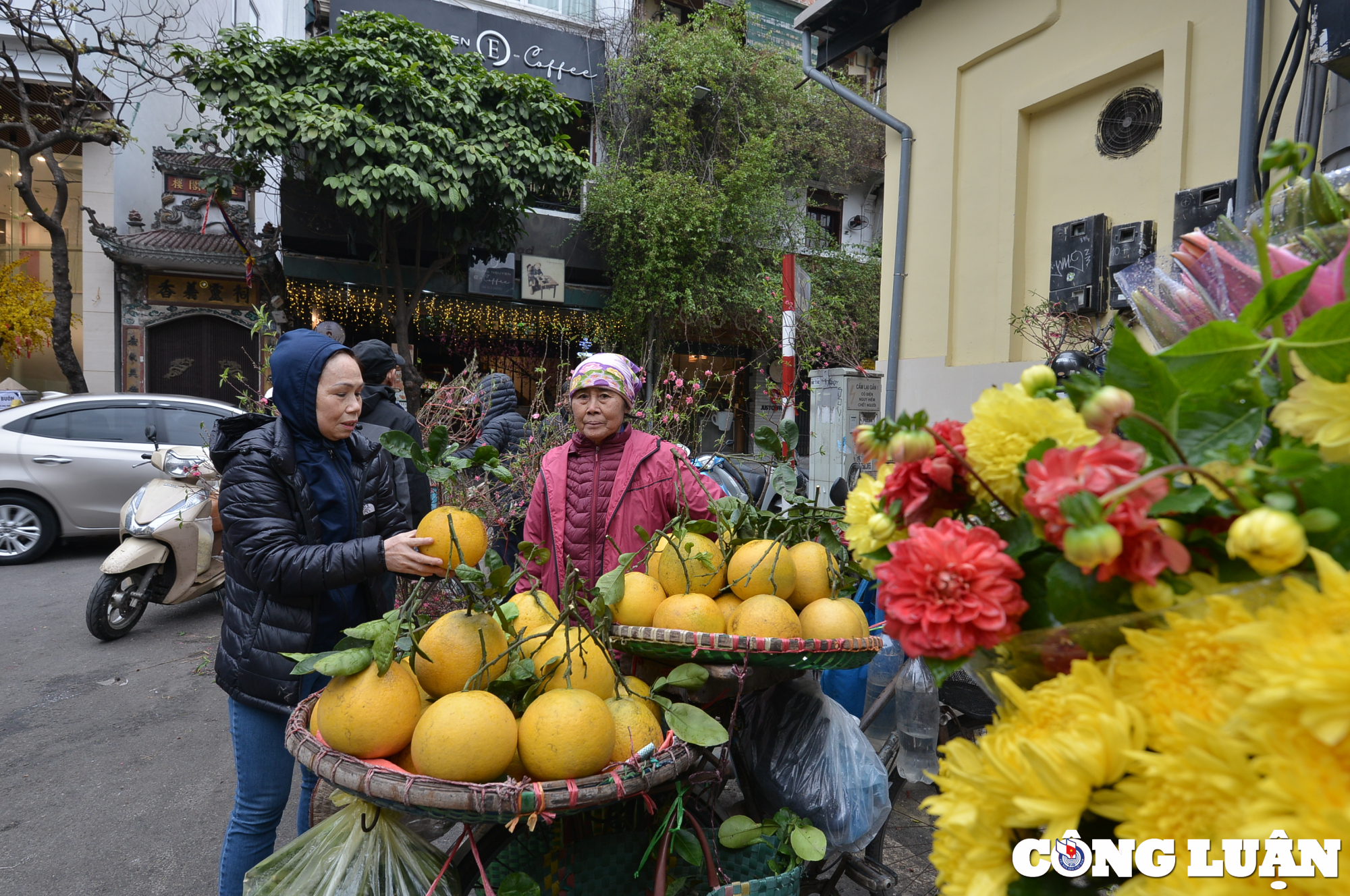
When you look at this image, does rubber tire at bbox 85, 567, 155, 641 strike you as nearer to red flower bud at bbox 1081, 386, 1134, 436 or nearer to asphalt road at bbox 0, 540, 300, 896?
asphalt road at bbox 0, 540, 300, 896

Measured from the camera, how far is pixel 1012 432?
0.65 meters

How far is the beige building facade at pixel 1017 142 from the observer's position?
A: 439 cm

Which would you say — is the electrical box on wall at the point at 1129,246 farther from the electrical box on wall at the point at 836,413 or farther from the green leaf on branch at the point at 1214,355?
the green leaf on branch at the point at 1214,355

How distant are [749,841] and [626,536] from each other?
1.14 m

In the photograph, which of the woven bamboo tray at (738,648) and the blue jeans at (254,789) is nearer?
the woven bamboo tray at (738,648)

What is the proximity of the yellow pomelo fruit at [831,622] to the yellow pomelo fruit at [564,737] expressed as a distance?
494 millimetres

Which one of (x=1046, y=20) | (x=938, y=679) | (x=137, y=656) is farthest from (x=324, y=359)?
(x=1046, y=20)

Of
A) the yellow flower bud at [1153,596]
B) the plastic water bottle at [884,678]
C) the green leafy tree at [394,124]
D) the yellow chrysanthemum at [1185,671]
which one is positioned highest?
the green leafy tree at [394,124]

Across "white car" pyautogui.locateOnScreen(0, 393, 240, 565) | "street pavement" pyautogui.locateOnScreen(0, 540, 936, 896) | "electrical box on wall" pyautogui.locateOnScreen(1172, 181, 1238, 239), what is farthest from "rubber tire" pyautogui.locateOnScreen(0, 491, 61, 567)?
"electrical box on wall" pyautogui.locateOnScreen(1172, 181, 1238, 239)

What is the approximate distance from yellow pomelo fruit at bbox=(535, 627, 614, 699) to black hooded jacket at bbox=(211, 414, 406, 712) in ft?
1.94

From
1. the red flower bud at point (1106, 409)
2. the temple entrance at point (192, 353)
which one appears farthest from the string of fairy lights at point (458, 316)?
the red flower bud at point (1106, 409)

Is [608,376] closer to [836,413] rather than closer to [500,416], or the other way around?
[500,416]

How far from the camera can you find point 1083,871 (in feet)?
1.94

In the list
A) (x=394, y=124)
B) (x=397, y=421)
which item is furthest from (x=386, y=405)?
(x=394, y=124)
